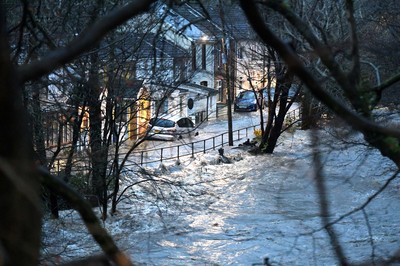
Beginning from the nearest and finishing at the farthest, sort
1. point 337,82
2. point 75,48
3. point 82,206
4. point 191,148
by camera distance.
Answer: point 75,48, point 82,206, point 337,82, point 191,148

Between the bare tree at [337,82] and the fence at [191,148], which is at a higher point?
the bare tree at [337,82]

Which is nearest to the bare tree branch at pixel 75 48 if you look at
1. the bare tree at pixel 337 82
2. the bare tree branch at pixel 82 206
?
the bare tree branch at pixel 82 206

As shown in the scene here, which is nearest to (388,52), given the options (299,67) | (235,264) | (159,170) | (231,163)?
(235,264)

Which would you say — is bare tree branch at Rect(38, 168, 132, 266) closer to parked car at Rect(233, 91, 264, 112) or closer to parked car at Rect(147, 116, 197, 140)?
parked car at Rect(147, 116, 197, 140)

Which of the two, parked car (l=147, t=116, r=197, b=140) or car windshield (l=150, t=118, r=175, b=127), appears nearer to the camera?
parked car (l=147, t=116, r=197, b=140)

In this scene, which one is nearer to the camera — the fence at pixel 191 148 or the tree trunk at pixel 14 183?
the tree trunk at pixel 14 183

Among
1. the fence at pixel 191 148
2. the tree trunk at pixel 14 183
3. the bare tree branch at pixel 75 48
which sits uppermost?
the bare tree branch at pixel 75 48

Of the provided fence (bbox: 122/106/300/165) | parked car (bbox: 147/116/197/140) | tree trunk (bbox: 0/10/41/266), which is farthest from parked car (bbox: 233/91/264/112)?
tree trunk (bbox: 0/10/41/266)

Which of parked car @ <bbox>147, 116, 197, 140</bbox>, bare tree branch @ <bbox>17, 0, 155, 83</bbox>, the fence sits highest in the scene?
bare tree branch @ <bbox>17, 0, 155, 83</bbox>

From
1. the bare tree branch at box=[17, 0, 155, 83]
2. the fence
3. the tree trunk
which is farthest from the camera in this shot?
the fence

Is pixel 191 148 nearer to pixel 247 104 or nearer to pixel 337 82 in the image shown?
pixel 247 104

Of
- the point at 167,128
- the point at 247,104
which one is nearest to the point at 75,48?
the point at 167,128

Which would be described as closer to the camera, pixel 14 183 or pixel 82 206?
pixel 14 183

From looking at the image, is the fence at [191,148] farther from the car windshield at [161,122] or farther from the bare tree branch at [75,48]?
the bare tree branch at [75,48]
